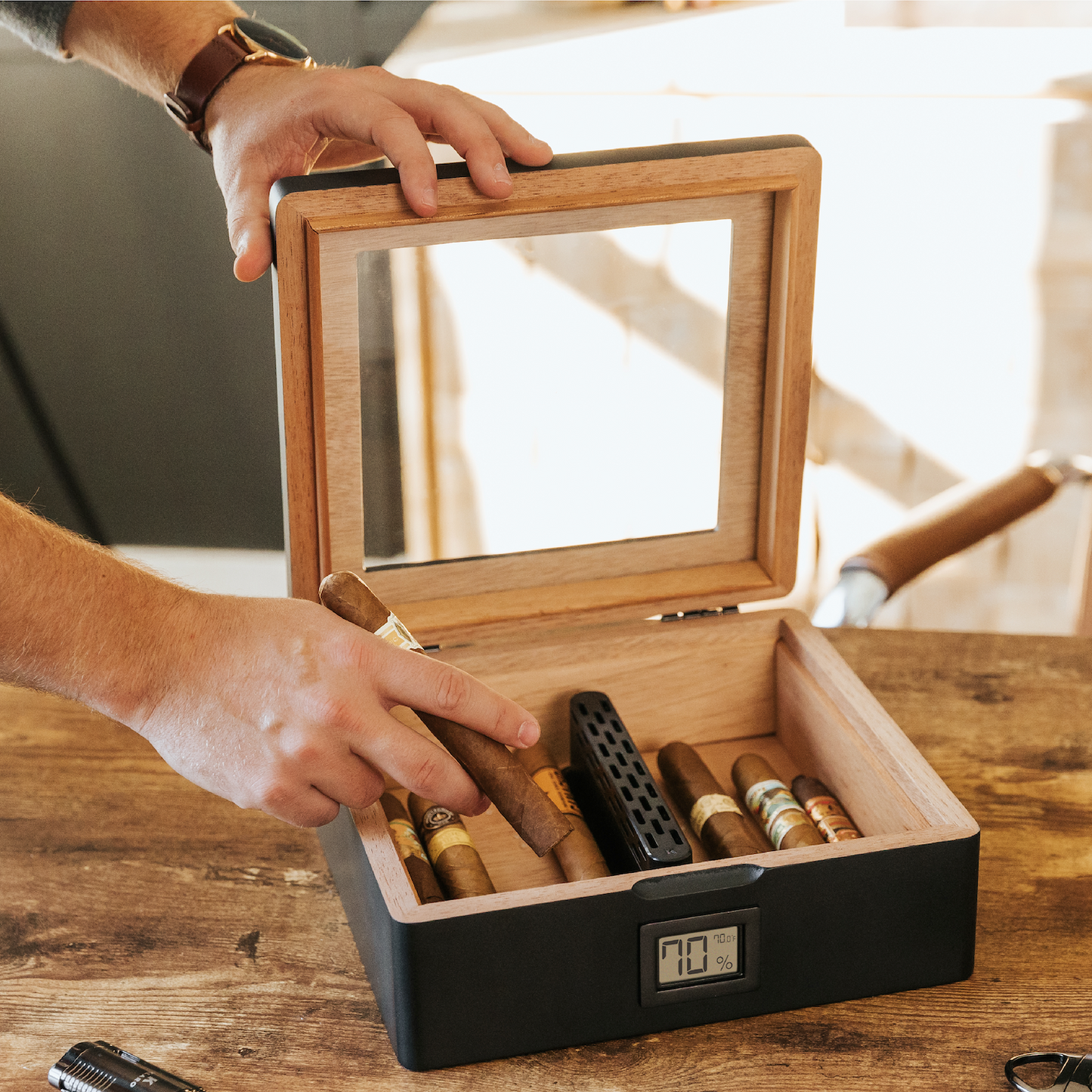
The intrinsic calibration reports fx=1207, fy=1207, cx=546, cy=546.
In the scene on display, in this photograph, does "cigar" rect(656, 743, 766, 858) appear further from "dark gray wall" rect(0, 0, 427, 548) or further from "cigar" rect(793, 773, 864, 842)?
"dark gray wall" rect(0, 0, 427, 548)

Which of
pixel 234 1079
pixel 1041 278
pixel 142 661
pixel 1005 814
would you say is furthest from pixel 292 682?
pixel 1041 278

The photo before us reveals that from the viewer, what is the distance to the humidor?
2.96 feet

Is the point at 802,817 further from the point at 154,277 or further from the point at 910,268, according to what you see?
the point at 154,277

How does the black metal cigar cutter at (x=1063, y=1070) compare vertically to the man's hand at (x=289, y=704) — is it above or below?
below

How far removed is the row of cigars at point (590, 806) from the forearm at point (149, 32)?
679 mm

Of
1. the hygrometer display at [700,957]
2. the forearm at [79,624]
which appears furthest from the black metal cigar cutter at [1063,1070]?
the forearm at [79,624]

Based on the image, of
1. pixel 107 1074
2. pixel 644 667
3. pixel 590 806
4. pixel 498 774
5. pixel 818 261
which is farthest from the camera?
pixel 818 261

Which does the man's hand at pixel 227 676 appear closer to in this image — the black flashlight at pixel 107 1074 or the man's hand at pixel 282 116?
the black flashlight at pixel 107 1074

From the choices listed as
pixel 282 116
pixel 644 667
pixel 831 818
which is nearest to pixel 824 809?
pixel 831 818

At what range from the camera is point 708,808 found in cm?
116

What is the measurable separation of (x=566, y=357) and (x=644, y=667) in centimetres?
34

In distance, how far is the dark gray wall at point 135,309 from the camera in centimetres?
259

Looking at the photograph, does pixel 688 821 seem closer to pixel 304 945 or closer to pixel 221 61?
pixel 304 945

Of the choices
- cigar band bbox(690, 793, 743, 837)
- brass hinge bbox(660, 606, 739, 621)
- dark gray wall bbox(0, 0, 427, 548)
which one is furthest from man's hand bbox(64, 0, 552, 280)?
dark gray wall bbox(0, 0, 427, 548)
